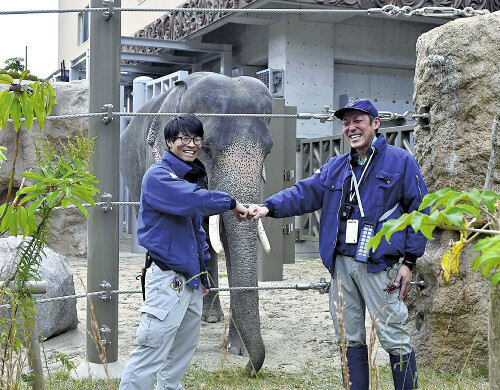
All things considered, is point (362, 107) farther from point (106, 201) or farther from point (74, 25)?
point (74, 25)

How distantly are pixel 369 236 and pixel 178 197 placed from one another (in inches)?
34.1

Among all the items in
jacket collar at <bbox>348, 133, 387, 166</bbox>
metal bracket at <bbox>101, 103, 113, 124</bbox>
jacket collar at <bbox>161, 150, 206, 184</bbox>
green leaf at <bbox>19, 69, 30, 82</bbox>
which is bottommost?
jacket collar at <bbox>161, 150, 206, 184</bbox>

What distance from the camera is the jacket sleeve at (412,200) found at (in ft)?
11.2

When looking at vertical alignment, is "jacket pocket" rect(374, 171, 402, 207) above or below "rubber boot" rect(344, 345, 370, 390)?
above

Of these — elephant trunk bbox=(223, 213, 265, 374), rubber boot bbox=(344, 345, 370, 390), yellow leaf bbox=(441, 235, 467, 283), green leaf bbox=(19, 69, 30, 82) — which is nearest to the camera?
yellow leaf bbox=(441, 235, 467, 283)

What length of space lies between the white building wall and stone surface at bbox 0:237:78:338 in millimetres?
7317

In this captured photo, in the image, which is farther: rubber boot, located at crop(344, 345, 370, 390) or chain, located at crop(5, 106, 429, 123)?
chain, located at crop(5, 106, 429, 123)

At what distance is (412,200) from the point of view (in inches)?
135

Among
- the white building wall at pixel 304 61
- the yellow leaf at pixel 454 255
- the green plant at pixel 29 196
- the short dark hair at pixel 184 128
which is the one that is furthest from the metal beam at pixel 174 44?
the yellow leaf at pixel 454 255

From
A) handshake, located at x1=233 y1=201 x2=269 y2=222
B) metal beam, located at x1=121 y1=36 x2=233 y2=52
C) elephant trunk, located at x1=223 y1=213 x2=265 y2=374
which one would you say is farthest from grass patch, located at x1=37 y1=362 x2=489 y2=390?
metal beam, located at x1=121 y1=36 x2=233 y2=52

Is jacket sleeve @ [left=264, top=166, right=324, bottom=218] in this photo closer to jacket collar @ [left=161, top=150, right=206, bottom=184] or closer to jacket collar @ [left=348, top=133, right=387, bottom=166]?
jacket collar @ [left=348, top=133, right=387, bottom=166]

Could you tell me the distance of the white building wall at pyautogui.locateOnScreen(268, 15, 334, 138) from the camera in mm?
12287

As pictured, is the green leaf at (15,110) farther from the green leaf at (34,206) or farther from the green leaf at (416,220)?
the green leaf at (416,220)

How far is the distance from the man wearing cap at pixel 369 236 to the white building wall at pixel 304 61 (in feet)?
29.0
